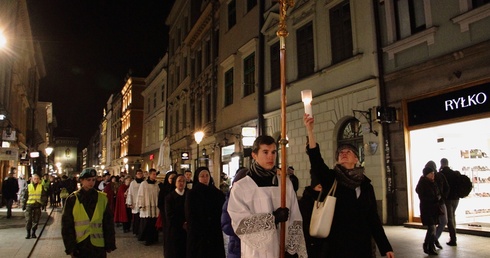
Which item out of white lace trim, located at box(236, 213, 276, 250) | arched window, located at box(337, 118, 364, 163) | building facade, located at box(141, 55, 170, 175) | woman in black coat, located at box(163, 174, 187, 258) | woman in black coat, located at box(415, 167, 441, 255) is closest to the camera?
white lace trim, located at box(236, 213, 276, 250)

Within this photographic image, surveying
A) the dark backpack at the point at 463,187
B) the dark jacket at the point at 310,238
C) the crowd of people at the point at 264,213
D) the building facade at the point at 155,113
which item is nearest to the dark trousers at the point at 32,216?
the crowd of people at the point at 264,213

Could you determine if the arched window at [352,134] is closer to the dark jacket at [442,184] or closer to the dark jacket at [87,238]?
the dark jacket at [442,184]

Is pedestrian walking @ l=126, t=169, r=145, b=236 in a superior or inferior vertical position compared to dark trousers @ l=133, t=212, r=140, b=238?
superior

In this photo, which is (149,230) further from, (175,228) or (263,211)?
(263,211)

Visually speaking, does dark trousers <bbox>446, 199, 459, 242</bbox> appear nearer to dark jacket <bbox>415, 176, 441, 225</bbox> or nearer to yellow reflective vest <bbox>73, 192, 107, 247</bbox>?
dark jacket <bbox>415, 176, 441, 225</bbox>

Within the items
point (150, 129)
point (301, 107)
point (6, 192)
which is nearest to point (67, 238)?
point (301, 107)

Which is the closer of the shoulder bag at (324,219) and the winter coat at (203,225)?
the shoulder bag at (324,219)

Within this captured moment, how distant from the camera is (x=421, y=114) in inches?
460

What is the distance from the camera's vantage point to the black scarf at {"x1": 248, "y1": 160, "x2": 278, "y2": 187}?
382 centimetres

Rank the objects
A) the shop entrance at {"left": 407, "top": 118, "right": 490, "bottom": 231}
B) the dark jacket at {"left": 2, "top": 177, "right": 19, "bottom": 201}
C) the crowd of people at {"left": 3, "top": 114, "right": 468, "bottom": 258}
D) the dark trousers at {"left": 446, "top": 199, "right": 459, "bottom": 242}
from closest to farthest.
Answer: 1. the crowd of people at {"left": 3, "top": 114, "right": 468, "bottom": 258}
2. the dark trousers at {"left": 446, "top": 199, "right": 459, "bottom": 242}
3. the shop entrance at {"left": 407, "top": 118, "right": 490, "bottom": 231}
4. the dark jacket at {"left": 2, "top": 177, "right": 19, "bottom": 201}

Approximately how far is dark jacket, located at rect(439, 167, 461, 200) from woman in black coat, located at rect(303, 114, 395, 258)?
6513mm

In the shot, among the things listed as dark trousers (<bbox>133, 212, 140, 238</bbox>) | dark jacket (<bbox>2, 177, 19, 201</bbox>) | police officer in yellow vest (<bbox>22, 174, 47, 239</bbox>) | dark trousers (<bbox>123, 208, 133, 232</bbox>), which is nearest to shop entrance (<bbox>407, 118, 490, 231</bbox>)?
dark trousers (<bbox>133, 212, 140, 238</bbox>)

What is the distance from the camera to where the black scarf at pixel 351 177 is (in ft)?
13.2

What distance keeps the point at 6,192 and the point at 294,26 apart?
1482cm
